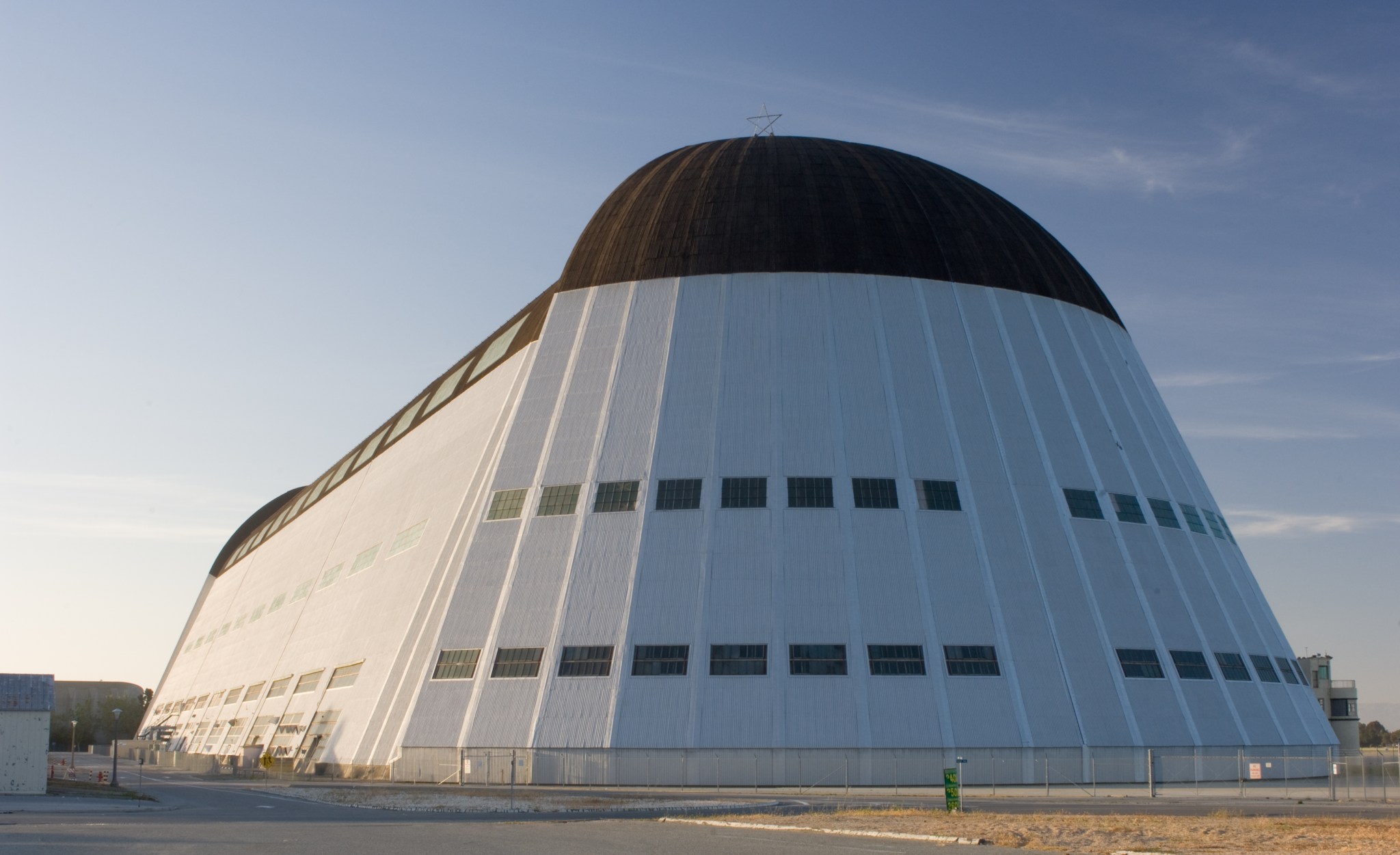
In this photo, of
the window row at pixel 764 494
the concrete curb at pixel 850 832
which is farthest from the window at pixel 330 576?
the concrete curb at pixel 850 832

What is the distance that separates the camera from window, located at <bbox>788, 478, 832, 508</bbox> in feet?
157

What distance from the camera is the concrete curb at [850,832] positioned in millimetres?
23328

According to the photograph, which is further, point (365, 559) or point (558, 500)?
point (365, 559)

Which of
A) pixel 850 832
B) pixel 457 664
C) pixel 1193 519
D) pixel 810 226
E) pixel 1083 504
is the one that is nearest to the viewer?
pixel 850 832

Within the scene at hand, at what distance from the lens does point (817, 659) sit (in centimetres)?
4372

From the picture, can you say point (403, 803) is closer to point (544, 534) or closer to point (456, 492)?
point (544, 534)

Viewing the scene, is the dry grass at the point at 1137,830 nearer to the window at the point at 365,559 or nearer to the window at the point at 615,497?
the window at the point at 615,497

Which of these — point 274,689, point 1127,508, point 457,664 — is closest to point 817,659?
point 457,664

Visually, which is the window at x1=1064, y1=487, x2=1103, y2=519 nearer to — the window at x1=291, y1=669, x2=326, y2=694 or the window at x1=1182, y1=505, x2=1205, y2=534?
the window at x1=1182, y1=505, x2=1205, y2=534

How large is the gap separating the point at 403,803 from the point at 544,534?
15.7 m

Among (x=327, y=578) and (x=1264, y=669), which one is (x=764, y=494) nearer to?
(x=1264, y=669)

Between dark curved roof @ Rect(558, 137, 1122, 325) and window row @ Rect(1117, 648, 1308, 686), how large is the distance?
61.8 feet

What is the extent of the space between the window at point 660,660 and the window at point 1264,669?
2262 centimetres

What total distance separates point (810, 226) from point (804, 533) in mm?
16005
